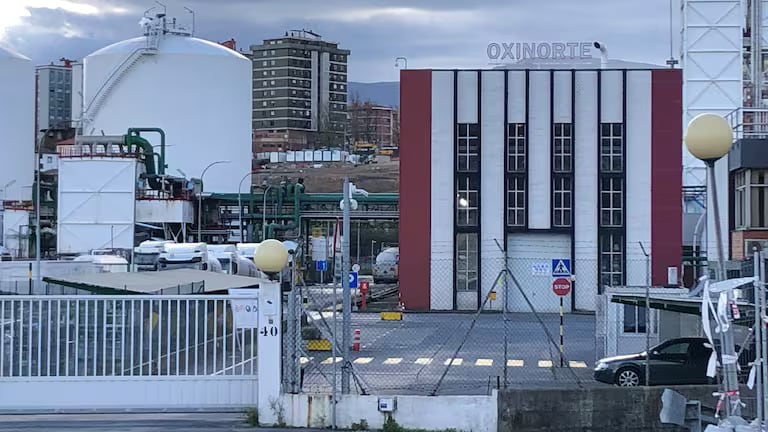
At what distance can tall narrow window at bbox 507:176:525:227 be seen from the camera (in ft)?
173

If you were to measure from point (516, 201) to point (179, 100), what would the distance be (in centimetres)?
4371

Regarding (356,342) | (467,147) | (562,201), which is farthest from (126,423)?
(562,201)

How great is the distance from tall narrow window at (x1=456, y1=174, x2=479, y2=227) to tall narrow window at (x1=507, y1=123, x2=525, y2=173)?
1930 mm

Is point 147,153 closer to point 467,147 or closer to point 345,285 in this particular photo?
point 467,147

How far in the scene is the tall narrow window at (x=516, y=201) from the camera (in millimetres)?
52656

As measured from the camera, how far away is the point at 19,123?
96.5 m

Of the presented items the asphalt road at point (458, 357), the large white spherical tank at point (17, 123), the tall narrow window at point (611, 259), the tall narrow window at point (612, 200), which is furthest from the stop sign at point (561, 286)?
the large white spherical tank at point (17, 123)

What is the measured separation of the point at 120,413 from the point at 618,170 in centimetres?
3779

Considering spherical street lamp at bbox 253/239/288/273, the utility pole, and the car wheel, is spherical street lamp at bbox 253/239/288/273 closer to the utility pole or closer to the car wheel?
the utility pole

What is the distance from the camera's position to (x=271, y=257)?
18.1 metres

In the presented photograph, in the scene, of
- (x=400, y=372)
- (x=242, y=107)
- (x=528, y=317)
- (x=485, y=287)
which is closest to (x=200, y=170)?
(x=242, y=107)

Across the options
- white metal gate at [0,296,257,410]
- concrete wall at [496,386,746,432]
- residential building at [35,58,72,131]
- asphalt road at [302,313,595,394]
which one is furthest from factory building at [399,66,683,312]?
residential building at [35,58,72,131]

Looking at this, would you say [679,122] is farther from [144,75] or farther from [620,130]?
[144,75]

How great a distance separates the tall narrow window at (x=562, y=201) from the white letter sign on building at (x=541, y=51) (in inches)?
258
